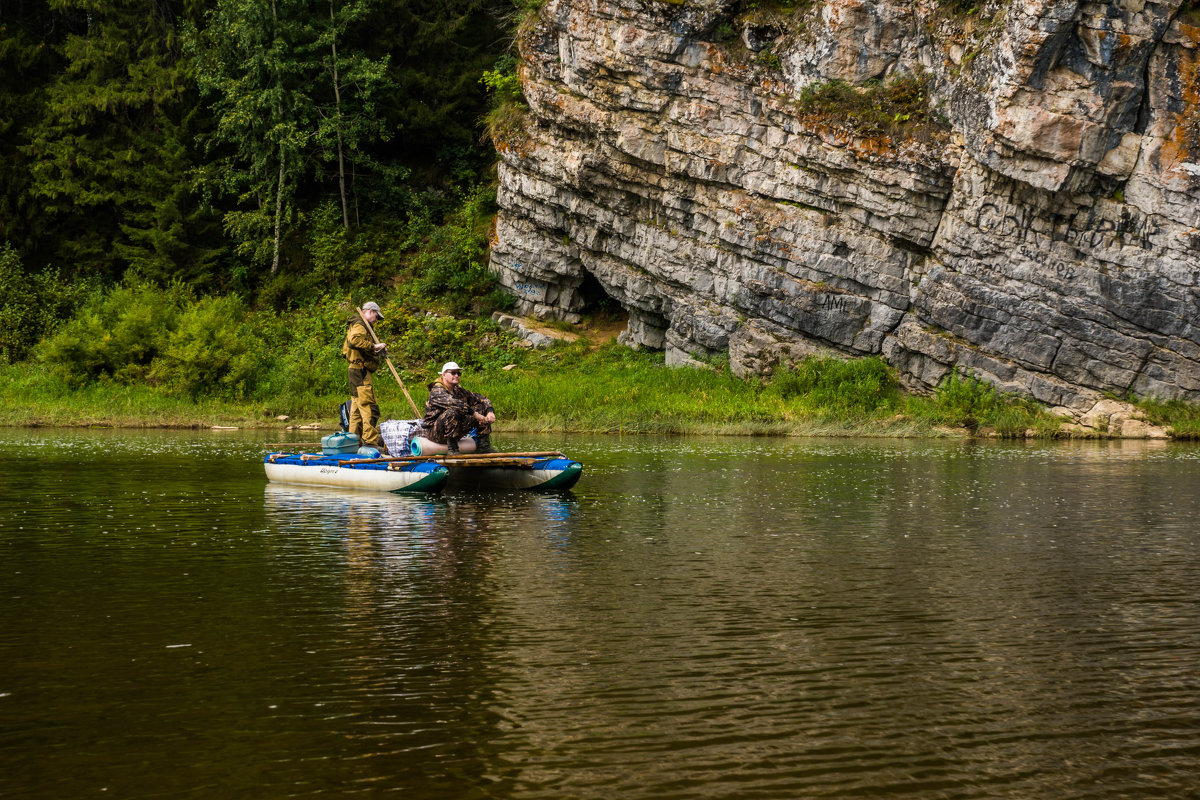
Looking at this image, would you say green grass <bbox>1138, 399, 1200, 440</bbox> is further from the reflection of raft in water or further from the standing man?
the standing man

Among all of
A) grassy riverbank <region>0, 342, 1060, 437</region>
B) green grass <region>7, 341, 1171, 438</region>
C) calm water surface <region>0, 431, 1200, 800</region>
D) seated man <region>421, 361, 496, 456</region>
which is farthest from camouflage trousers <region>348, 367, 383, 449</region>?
green grass <region>7, 341, 1171, 438</region>

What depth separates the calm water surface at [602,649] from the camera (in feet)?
20.2

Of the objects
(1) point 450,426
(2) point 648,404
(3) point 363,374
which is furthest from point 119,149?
(1) point 450,426

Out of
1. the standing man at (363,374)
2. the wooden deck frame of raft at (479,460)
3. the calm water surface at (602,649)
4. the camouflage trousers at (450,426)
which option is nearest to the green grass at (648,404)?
the standing man at (363,374)

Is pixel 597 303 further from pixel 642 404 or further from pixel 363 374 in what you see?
pixel 363 374

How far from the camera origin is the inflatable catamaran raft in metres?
17.6

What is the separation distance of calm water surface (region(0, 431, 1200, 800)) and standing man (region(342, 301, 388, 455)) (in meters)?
4.08

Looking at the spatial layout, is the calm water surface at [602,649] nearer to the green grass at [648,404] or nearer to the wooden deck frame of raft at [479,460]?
the wooden deck frame of raft at [479,460]

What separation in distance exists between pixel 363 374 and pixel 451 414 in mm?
2558

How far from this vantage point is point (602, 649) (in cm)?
840

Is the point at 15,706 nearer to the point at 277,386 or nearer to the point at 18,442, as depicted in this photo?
the point at 18,442

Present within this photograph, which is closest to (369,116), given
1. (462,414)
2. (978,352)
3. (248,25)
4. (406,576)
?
(248,25)

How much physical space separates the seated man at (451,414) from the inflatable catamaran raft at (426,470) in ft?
0.72

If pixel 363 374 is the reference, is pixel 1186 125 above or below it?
above
